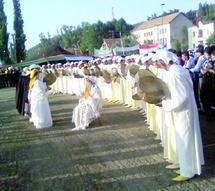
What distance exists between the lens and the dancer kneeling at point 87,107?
448 inches

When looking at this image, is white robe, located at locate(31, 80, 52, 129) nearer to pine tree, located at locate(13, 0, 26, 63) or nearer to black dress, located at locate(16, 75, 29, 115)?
black dress, located at locate(16, 75, 29, 115)

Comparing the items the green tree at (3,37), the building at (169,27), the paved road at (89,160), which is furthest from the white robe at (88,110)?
the building at (169,27)

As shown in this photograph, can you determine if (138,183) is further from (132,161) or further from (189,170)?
(132,161)

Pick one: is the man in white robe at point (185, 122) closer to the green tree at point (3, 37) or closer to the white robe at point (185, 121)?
the white robe at point (185, 121)

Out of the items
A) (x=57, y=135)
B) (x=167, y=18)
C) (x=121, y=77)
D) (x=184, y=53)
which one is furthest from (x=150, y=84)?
(x=167, y=18)

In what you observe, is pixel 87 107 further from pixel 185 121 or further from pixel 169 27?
pixel 169 27

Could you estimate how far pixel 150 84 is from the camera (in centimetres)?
682

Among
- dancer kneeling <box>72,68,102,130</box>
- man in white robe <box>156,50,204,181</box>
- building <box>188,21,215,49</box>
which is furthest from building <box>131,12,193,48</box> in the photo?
man in white robe <box>156,50,204,181</box>

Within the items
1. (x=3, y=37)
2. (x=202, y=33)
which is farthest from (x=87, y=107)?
(x=202, y=33)

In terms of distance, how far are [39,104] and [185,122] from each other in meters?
6.63

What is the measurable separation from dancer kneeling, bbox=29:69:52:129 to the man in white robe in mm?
6278

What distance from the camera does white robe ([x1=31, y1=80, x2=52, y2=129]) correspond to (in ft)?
39.4

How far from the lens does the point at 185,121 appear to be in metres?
6.26

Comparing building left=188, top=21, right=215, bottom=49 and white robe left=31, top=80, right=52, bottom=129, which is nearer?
white robe left=31, top=80, right=52, bottom=129
